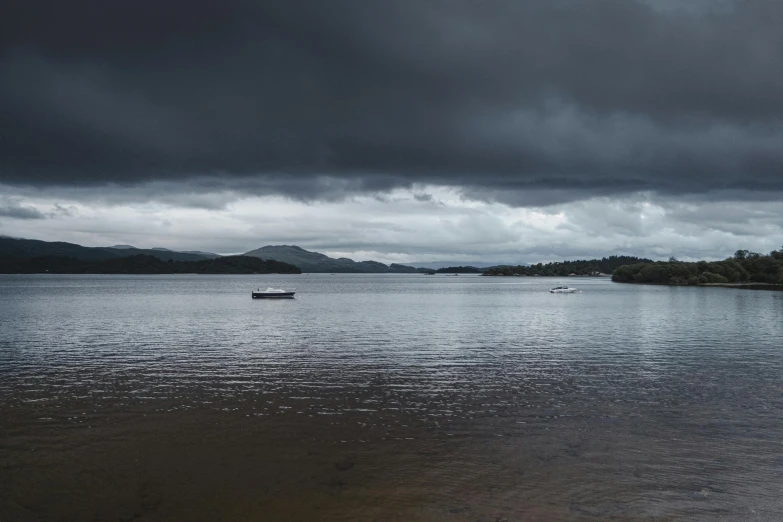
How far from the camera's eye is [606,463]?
76.6ft

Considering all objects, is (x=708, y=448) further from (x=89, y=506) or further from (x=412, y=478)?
(x=89, y=506)

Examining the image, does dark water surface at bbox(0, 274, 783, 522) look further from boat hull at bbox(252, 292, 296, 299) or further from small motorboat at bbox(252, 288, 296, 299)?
small motorboat at bbox(252, 288, 296, 299)

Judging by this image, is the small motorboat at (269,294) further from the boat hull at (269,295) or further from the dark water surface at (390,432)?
the dark water surface at (390,432)

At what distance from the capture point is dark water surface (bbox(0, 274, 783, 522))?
1977 centimetres

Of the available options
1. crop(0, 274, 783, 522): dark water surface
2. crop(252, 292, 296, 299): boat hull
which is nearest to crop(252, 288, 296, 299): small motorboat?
crop(252, 292, 296, 299): boat hull

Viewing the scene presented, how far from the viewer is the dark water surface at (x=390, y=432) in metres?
Answer: 19.8

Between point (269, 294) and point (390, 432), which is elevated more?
point (269, 294)

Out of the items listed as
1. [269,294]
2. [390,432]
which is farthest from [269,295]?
[390,432]

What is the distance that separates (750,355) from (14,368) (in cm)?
6610

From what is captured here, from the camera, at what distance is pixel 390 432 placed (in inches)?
1094

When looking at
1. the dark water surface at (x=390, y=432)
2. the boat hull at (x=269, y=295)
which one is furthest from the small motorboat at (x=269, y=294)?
the dark water surface at (x=390, y=432)

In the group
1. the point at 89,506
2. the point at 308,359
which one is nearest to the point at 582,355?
the point at 308,359

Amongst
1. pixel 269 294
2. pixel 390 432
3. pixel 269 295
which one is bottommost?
pixel 390 432

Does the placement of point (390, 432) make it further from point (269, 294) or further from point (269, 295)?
point (269, 295)
